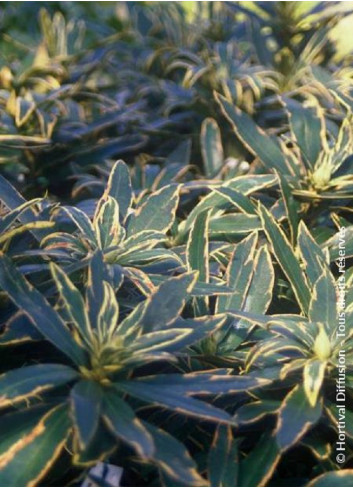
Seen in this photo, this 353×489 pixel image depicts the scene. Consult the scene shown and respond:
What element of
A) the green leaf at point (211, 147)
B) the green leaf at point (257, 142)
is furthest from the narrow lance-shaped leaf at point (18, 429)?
the green leaf at point (211, 147)

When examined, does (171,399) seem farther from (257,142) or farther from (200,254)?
(257,142)

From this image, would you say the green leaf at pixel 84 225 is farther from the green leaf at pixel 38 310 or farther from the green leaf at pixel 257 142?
the green leaf at pixel 257 142

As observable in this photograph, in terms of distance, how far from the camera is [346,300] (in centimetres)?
114

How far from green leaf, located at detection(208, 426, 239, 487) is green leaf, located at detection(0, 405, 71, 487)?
207 millimetres

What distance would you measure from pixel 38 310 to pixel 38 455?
190 millimetres

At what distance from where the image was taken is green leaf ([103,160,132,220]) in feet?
4.27

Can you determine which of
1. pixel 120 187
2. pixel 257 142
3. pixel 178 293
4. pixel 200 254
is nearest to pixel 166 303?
pixel 178 293

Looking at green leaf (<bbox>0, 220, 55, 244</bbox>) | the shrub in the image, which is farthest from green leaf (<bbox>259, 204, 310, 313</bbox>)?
green leaf (<bbox>0, 220, 55, 244</bbox>)

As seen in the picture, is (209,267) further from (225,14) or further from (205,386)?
(225,14)

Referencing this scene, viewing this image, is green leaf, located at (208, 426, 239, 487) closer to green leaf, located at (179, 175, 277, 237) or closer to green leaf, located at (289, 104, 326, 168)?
green leaf, located at (179, 175, 277, 237)

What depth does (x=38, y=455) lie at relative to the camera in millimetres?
884

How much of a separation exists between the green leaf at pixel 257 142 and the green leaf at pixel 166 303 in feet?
1.73

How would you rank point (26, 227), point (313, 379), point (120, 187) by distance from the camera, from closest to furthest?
Answer: 1. point (313, 379)
2. point (26, 227)
3. point (120, 187)

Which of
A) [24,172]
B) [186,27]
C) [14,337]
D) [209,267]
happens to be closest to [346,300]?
[209,267]
